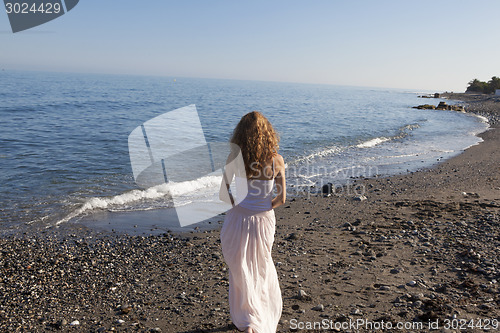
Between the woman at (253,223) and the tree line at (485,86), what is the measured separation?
8758cm

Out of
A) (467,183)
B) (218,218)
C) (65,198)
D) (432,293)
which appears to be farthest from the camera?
(467,183)

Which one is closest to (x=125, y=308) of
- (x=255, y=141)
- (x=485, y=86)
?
(x=255, y=141)

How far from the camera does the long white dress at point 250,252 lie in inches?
155

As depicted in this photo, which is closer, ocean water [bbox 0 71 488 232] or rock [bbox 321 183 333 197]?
ocean water [bbox 0 71 488 232]

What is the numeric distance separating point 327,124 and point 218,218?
80.8 ft

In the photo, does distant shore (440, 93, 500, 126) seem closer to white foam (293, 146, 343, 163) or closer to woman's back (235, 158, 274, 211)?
white foam (293, 146, 343, 163)

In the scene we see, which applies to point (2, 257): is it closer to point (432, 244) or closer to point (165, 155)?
point (432, 244)

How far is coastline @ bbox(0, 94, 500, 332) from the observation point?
15.1ft

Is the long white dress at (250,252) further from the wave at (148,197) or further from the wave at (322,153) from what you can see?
the wave at (322,153)

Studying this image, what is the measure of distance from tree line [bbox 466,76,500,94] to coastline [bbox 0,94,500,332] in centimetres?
8268

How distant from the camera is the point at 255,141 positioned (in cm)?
372

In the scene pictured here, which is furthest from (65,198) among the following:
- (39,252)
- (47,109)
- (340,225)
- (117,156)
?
(47,109)

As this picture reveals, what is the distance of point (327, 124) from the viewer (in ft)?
105

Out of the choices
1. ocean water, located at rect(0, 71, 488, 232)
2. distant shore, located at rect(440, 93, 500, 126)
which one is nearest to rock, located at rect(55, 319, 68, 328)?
ocean water, located at rect(0, 71, 488, 232)
